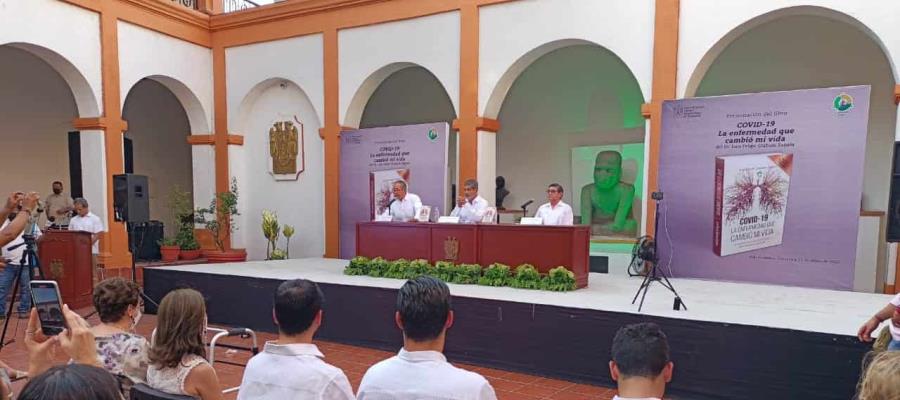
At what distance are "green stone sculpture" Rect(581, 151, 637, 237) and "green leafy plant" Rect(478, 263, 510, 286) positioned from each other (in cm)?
532

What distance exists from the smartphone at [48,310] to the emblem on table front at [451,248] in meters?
4.46

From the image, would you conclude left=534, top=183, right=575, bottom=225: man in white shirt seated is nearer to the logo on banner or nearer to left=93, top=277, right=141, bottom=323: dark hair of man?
the logo on banner

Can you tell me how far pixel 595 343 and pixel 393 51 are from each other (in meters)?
6.15

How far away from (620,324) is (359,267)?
11.2 ft

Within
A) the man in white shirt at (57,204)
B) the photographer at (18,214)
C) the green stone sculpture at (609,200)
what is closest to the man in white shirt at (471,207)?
the green stone sculpture at (609,200)

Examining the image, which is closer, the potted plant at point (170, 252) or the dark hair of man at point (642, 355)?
the dark hair of man at point (642, 355)

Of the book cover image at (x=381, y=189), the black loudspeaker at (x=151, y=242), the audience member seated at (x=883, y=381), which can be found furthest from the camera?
the black loudspeaker at (x=151, y=242)

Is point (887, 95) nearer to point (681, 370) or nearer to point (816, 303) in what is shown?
point (816, 303)

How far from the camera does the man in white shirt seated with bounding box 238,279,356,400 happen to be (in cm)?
193

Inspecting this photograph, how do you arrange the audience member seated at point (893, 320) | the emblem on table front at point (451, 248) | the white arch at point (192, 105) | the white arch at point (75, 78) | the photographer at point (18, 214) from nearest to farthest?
the audience member seated at point (893, 320) < the photographer at point (18, 214) < the emblem on table front at point (451, 248) < the white arch at point (75, 78) < the white arch at point (192, 105)

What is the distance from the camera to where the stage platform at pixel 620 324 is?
3.80 meters

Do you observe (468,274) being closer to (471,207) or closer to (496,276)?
(496,276)

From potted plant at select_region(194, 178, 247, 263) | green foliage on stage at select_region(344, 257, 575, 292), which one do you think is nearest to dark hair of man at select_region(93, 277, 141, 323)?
green foliage on stage at select_region(344, 257, 575, 292)

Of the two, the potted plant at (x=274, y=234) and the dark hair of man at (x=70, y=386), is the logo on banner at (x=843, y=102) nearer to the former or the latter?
the dark hair of man at (x=70, y=386)
